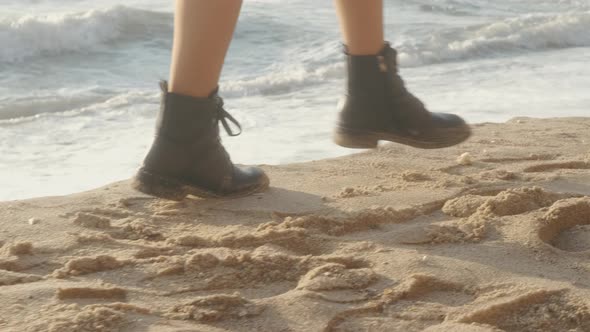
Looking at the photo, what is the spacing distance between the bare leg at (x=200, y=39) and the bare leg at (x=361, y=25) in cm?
37

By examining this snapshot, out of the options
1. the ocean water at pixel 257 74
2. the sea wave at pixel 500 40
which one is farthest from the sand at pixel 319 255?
the sea wave at pixel 500 40

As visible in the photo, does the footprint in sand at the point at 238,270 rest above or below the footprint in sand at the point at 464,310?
above

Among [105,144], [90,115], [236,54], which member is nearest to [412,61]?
[236,54]

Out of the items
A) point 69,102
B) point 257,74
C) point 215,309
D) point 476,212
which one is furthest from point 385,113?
point 257,74

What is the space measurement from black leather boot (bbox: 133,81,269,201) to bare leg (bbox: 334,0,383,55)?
1.31ft

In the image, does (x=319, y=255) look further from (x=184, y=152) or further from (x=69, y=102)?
(x=69, y=102)

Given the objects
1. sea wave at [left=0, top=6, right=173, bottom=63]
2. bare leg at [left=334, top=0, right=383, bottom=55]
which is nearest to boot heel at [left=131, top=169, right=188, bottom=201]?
bare leg at [left=334, top=0, right=383, bottom=55]

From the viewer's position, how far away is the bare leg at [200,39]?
2.11 meters

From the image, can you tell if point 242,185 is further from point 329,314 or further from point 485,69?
point 485,69

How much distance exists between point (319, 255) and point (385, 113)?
1.98 ft

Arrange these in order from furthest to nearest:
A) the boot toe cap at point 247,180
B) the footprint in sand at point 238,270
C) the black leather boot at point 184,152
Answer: the boot toe cap at point 247,180 → the black leather boot at point 184,152 → the footprint in sand at point 238,270

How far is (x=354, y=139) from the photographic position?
2.51m

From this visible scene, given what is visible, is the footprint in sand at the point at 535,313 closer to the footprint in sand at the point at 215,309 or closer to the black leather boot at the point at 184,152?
the footprint in sand at the point at 215,309

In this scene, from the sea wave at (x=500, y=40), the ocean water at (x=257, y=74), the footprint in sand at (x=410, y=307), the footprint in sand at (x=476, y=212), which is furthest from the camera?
the sea wave at (x=500, y=40)
